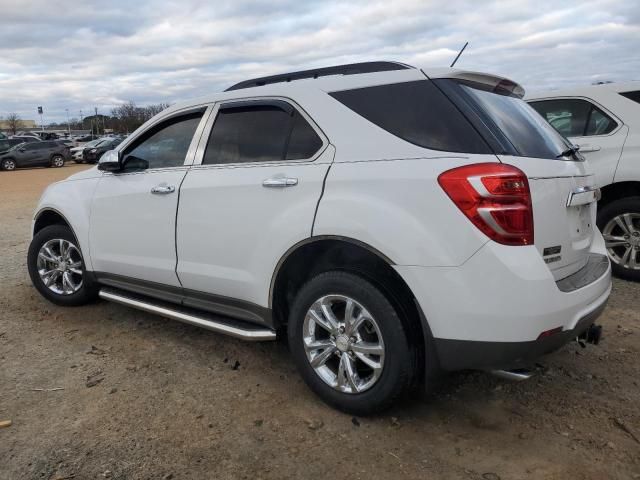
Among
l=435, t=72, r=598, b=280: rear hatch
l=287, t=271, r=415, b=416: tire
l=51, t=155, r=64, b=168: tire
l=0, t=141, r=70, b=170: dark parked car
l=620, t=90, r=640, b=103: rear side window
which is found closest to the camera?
l=435, t=72, r=598, b=280: rear hatch

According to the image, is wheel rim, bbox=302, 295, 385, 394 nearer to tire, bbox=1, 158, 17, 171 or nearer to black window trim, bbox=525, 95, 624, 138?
black window trim, bbox=525, 95, 624, 138

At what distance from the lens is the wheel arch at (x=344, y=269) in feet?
8.81

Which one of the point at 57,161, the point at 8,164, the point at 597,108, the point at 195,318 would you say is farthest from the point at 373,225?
the point at 57,161

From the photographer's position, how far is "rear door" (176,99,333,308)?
3.00 meters

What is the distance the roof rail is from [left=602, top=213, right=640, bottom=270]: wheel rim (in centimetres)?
328

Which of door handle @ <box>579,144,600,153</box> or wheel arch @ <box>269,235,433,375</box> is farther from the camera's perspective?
door handle @ <box>579,144,600,153</box>

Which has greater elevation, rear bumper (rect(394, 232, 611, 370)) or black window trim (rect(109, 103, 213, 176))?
black window trim (rect(109, 103, 213, 176))

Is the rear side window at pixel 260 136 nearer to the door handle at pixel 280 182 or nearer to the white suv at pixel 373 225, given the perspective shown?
the white suv at pixel 373 225

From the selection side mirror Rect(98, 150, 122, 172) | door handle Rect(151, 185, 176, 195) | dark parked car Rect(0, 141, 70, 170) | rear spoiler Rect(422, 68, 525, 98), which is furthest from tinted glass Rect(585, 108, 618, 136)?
dark parked car Rect(0, 141, 70, 170)

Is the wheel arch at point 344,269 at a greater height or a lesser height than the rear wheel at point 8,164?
greater

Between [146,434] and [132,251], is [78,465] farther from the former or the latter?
[132,251]

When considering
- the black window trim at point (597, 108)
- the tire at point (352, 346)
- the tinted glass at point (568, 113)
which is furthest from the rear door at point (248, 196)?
the black window trim at point (597, 108)

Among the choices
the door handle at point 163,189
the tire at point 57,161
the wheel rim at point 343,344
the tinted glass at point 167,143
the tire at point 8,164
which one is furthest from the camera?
the tire at point 57,161

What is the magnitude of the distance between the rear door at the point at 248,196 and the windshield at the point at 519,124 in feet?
2.76
